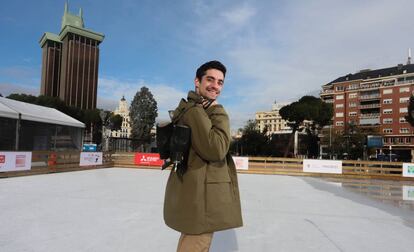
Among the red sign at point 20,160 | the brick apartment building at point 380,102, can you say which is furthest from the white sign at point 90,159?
the brick apartment building at point 380,102

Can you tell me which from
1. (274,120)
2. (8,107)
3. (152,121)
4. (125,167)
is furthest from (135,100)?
(274,120)

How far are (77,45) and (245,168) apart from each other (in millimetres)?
98831

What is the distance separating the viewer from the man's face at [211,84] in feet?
5.59

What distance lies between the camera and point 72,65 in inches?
3880

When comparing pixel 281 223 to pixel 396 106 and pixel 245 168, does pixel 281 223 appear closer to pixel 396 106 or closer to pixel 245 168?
pixel 245 168

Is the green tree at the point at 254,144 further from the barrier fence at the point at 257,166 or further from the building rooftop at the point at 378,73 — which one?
the barrier fence at the point at 257,166

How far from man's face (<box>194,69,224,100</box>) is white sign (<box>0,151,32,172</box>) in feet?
39.8

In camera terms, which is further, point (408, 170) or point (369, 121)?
point (369, 121)

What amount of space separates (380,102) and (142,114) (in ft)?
165

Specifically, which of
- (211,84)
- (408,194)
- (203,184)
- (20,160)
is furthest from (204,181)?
(20,160)

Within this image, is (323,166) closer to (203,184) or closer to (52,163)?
(52,163)

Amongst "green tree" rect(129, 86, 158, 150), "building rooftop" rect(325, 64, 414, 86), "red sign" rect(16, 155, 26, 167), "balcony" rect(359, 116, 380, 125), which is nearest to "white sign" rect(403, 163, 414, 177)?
"red sign" rect(16, 155, 26, 167)

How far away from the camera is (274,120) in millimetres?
131125

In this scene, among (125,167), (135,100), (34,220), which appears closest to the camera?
(34,220)
